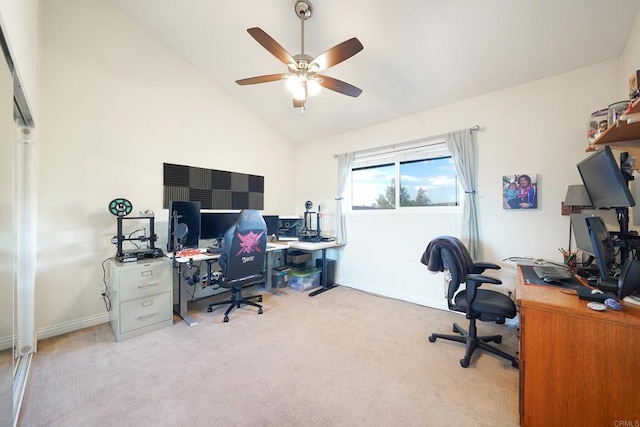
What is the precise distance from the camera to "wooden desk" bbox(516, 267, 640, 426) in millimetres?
1116

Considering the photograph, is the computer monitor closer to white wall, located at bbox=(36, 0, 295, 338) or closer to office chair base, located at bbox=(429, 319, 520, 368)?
white wall, located at bbox=(36, 0, 295, 338)

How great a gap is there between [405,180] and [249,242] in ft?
7.42

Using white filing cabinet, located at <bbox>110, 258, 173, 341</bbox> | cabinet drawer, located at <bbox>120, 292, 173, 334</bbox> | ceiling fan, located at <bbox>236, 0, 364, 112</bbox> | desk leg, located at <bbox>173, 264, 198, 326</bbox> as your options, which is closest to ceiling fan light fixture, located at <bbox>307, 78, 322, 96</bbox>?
ceiling fan, located at <bbox>236, 0, 364, 112</bbox>

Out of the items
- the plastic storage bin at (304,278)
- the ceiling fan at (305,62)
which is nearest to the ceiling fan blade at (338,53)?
the ceiling fan at (305,62)

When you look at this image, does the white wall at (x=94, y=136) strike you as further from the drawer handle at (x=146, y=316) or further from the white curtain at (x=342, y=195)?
the white curtain at (x=342, y=195)

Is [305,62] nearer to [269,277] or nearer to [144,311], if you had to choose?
[144,311]

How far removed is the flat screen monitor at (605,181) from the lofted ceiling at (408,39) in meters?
1.11

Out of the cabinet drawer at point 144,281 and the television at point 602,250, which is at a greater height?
the television at point 602,250

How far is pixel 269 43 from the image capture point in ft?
6.11

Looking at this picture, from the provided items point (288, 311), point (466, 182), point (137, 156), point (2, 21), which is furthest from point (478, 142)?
point (137, 156)

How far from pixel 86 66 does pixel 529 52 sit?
4.24 meters

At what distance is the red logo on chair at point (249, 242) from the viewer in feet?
8.63

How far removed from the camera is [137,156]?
2.87 meters

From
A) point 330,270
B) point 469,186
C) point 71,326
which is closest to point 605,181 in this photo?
point 469,186
